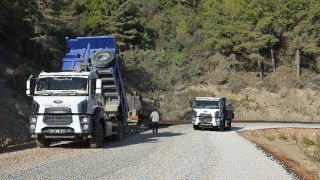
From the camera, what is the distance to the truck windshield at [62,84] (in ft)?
58.1

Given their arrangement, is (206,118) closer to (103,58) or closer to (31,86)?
(103,58)

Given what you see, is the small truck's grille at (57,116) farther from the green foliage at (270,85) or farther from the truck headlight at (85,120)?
the green foliage at (270,85)

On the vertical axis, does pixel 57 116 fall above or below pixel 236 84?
below

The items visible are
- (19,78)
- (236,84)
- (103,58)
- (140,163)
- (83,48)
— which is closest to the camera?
(140,163)

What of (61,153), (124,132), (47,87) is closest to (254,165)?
(61,153)

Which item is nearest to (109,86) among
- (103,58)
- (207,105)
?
(103,58)

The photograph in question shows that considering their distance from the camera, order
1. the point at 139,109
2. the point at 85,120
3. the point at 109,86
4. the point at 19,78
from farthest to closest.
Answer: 1. the point at 19,78
2. the point at 139,109
3. the point at 109,86
4. the point at 85,120

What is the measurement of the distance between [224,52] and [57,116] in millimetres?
52288

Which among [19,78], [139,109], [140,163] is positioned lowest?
[140,163]

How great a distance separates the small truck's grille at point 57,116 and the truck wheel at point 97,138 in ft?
3.98

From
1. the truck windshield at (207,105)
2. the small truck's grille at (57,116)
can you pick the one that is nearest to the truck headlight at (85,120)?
the small truck's grille at (57,116)

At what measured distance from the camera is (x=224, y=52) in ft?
221

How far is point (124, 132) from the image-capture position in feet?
77.9

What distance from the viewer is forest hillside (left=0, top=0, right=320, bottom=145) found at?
56844mm
